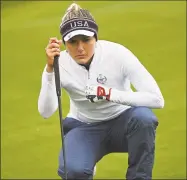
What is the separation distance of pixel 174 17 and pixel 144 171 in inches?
161

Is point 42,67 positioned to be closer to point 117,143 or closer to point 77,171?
point 117,143

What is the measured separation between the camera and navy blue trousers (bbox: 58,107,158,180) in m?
2.37

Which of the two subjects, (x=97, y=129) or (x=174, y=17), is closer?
(x=97, y=129)

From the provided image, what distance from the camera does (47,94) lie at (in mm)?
2426

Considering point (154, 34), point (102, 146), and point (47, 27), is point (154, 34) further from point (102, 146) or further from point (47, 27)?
point (102, 146)

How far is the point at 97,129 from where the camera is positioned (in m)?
2.56

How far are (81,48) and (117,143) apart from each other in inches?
17.8

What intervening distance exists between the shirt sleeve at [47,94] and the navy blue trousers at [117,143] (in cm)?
17

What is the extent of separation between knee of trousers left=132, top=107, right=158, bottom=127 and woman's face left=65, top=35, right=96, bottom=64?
0.32 metres

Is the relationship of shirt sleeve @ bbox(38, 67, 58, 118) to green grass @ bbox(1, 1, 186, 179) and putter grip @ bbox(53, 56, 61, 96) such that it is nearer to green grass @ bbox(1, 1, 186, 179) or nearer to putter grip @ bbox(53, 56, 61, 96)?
putter grip @ bbox(53, 56, 61, 96)

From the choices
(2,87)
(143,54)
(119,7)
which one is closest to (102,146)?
(2,87)

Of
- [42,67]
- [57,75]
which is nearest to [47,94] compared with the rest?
[57,75]

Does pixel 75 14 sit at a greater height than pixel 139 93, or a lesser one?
greater

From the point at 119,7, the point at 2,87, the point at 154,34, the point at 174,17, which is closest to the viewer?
the point at 2,87
